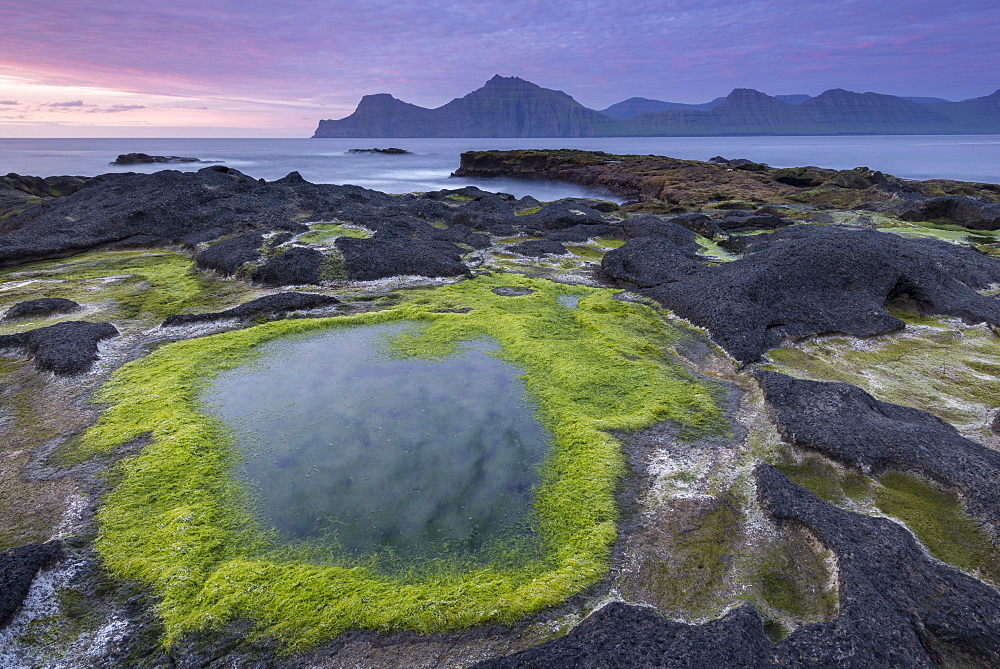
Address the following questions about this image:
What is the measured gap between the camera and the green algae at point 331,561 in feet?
19.7

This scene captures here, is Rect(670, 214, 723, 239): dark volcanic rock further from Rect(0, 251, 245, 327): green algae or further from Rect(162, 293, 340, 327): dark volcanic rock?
Rect(0, 251, 245, 327): green algae

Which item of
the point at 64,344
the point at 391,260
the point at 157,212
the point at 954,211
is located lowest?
the point at 391,260

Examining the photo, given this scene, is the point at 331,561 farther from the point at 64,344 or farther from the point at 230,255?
the point at 230,255

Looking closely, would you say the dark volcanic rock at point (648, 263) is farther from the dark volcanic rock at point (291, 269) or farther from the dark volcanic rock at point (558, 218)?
the dark volcanic rock at point (291, 269)

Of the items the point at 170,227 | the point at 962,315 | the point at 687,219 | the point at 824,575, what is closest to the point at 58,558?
the point at 824,575

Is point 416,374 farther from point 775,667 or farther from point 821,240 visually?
point 821,240

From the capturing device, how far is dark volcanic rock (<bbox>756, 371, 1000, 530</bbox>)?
793 cm

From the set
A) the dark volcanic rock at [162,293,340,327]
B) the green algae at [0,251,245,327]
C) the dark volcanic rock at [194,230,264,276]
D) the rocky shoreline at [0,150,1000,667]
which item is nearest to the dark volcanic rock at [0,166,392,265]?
the rocky shoreline at [0,150,1000,667]

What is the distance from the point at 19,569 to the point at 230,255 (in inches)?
700

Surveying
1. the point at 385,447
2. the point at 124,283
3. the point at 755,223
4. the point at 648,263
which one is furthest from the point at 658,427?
the point at 755,223

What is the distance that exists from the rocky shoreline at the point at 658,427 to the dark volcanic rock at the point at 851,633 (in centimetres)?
3

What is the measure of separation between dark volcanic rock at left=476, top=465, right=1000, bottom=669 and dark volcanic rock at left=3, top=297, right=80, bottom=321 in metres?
18.3

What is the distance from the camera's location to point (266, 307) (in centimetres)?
1672

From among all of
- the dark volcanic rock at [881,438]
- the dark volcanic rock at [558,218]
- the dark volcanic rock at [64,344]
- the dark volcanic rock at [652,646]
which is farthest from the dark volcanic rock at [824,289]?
the dark volcanic rock at [64,344]
